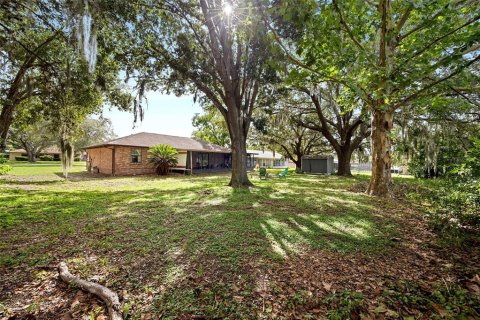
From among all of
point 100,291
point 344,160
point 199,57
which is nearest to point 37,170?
point 199,57

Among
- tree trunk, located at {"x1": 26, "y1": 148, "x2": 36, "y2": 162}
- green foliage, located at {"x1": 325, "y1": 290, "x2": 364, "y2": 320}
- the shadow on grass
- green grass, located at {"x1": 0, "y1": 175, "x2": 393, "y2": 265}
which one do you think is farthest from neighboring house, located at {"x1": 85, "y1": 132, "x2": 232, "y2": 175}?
tree trunk, located at {"x1": 26, "y1": 148, "x2": 36, "y2": 162}

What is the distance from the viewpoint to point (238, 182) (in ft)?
33.7

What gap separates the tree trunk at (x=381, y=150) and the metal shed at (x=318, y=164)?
13.2 meters

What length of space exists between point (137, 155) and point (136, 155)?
9cm

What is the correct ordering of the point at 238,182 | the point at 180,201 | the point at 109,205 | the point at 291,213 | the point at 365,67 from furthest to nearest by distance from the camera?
the point at 238,182
the point at 180,201
the point at 109,205
the point at 291,213
the point at 365,67

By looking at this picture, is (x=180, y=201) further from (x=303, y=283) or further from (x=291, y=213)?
(x=303, y=283)

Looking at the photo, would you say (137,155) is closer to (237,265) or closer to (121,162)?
(121,162)

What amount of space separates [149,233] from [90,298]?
69.9 inches

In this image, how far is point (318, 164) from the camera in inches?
835

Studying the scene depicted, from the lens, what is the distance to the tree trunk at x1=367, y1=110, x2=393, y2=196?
24.4ft

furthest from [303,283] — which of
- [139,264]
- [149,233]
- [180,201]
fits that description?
[180,201]

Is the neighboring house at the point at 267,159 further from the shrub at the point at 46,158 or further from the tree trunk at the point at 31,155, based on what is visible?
the tree trunk at the point at 31,155

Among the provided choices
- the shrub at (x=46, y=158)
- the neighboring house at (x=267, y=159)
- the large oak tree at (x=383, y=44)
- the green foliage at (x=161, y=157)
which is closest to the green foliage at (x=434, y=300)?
the large oak tree at (x=383, y=44)

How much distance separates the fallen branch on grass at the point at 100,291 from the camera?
A: 2149 mm
